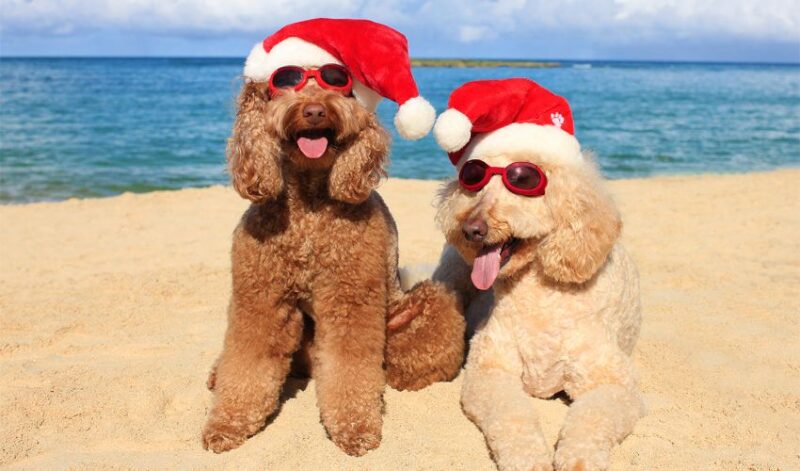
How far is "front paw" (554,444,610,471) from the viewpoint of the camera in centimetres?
255

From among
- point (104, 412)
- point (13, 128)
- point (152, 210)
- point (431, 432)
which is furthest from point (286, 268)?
point (13, 128)

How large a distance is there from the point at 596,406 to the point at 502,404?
0.38m

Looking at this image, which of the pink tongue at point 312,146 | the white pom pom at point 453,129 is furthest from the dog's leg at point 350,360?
the white pom pom at point 453,129

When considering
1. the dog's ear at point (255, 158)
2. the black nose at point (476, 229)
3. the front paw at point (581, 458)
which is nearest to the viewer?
the front paw at point (581, 458)

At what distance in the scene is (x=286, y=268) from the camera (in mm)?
2883

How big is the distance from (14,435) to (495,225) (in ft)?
7.31

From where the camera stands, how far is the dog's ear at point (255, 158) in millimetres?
2707

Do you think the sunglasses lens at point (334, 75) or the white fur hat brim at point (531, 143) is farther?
the white fur hat brim at point (531, 143)

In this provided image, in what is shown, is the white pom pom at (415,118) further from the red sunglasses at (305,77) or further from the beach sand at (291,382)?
the beach sand at (291,382)

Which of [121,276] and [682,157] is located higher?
[121,276]

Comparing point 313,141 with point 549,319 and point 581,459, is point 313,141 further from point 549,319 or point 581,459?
point 581,459

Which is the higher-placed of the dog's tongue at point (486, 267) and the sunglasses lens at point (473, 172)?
the sunglasses lens at point (473, 172)

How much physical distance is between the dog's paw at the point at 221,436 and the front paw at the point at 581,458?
1300mm

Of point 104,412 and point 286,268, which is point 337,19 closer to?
point 286,268
